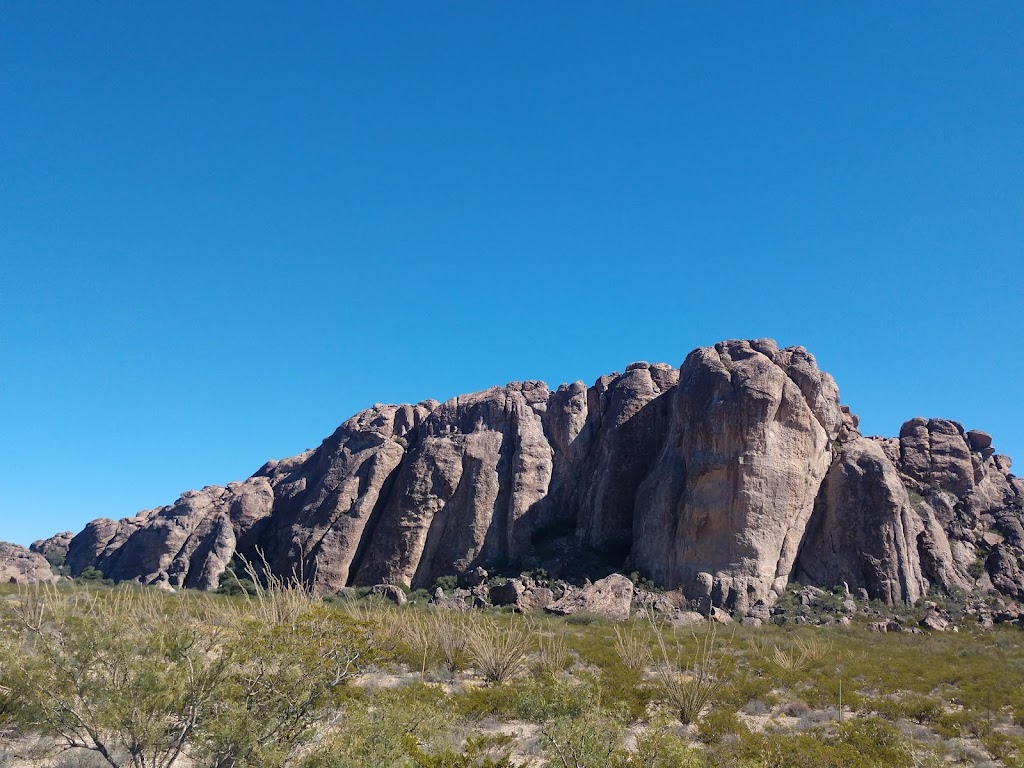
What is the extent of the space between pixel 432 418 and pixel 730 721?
38294 millimetres

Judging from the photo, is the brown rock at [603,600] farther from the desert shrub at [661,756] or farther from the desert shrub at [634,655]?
the desert shrub at [661,756]

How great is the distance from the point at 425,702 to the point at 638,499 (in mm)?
28338

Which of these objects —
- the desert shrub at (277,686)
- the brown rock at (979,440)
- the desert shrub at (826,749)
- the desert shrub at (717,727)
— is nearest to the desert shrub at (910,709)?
the desert shrub at (826,749)

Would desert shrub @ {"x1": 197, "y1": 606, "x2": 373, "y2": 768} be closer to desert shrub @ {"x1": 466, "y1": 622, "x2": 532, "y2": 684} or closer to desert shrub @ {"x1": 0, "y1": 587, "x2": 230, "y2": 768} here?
desert shrub @ {"x1": 0, "y1": 587, "x2": 230, "y2": 768}

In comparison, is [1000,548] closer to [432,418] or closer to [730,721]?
[730,721]

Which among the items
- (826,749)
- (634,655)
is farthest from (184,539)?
(826,749)

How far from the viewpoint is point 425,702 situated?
10.4m

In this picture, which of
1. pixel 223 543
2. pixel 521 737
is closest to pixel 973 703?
pixel 521 737

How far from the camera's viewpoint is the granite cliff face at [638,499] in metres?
32.3

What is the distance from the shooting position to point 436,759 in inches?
302

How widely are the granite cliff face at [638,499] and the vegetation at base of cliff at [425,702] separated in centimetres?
1514

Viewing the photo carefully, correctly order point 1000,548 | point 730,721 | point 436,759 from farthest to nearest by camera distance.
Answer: point 1000,548
point 730,721
point 436,759

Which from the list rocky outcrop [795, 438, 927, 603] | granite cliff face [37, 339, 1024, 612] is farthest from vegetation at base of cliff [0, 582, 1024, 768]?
granite cliff face [37, 339, 1024, 612]

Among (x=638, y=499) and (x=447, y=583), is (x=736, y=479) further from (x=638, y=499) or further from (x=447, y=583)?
(x=447, y=583)
